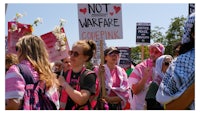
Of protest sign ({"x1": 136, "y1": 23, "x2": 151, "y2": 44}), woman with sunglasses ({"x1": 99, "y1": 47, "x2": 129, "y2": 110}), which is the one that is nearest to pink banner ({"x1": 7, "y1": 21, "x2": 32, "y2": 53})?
woman with sunglasses ({"x1": 99, "y1": 47, "x2": 129, "y2": 110})

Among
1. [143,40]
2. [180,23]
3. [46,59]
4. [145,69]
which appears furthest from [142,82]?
[180,23]

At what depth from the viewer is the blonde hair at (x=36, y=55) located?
3.47 m

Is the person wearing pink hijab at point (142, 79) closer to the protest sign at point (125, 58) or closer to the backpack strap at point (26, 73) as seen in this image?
the backpack strap at point (26, 73)

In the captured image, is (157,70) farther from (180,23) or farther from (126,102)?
(180,23)

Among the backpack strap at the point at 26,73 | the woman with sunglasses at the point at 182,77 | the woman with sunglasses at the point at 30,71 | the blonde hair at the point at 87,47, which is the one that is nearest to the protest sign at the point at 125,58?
the blonde hair at the point at 87,47

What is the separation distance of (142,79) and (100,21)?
113 cm

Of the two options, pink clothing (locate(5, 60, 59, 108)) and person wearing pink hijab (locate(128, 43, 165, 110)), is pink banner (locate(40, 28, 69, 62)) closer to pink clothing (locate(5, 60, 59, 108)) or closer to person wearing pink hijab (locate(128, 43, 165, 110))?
person wearing pink hijab (locate(128, 43, 165, 110))

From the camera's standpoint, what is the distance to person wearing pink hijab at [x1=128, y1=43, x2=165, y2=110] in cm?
554

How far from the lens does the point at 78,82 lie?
380cm

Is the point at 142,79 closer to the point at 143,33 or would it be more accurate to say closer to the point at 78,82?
the point at 78,82

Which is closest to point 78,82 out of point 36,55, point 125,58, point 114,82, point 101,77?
point 36,55

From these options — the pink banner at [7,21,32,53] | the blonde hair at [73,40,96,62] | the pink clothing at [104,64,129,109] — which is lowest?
the pink clothing at [104,64,129,109]

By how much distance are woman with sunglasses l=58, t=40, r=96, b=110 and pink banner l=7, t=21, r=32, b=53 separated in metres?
2.46

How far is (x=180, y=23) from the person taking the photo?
4303cm
